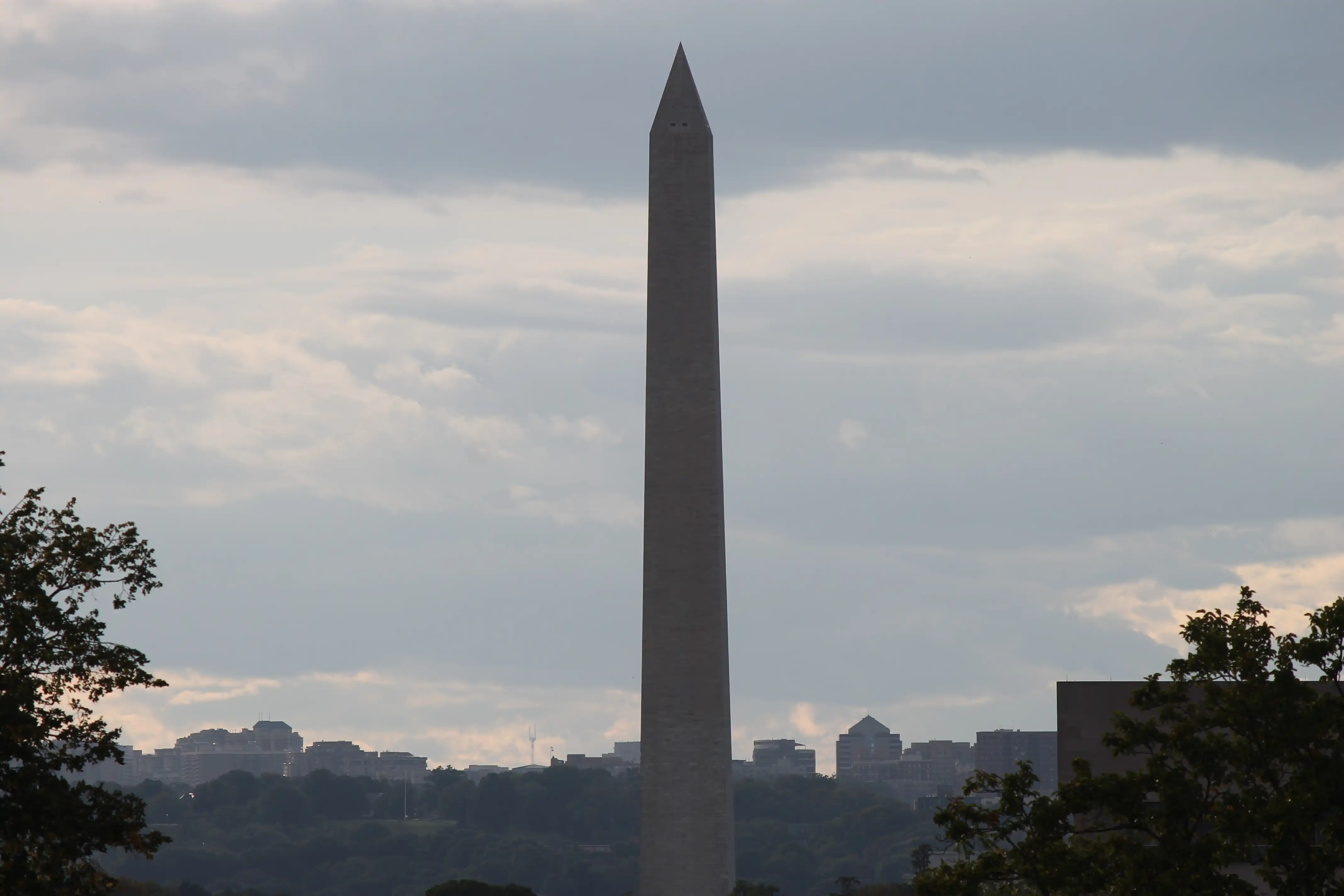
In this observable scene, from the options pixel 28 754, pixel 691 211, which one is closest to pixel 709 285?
pixel 691 211

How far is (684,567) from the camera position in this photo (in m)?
50.9

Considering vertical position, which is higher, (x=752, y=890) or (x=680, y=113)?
(x=680, y=113)

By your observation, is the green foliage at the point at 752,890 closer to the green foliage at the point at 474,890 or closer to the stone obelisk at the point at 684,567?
the green foliage at the point at 474,890

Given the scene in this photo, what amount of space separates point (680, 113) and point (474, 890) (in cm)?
5563

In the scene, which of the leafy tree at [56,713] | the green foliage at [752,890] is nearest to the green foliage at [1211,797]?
the leafy tree at [56,713]

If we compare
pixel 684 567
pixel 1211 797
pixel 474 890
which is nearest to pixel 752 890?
pixel 474 890

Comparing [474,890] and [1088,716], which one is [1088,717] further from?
[474,890]

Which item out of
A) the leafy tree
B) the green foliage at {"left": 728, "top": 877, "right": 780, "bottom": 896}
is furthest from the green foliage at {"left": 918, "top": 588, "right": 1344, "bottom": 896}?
the green foliage at {"left": 728, "top": 877, "right": 780, "bottom": 896}

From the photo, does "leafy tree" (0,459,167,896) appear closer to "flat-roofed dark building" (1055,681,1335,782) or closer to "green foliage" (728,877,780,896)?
"flat-roofed dark building" (1055,681,1335,782)

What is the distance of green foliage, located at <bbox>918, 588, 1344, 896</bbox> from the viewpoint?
1128 inches

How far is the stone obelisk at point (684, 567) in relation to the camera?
50781 millimetres

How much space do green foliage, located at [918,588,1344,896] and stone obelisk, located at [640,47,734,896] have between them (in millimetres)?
19271

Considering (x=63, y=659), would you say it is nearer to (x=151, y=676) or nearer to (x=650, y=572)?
(x=151, y=676)

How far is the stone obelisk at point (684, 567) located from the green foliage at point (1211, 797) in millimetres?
19271
